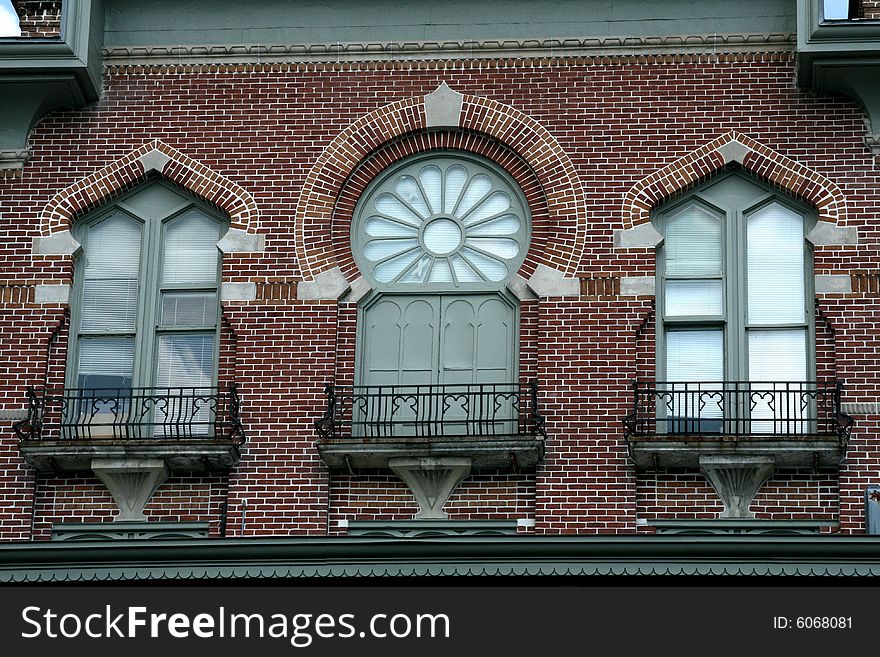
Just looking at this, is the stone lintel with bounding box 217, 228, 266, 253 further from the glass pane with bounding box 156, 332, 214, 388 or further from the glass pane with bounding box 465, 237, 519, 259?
the glass pane with bounding box 465, 237, 519, 259

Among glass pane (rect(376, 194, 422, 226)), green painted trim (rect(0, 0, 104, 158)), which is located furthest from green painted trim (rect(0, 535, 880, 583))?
green painted trim (rect(0, 0, 104, 158))

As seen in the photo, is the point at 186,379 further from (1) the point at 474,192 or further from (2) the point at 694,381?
(2) the point at 694,381

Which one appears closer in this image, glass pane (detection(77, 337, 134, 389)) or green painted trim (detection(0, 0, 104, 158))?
glass pane (detection(77, 337, 134, 389))

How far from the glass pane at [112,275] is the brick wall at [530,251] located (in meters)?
0.32

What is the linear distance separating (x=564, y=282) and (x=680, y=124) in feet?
6.91

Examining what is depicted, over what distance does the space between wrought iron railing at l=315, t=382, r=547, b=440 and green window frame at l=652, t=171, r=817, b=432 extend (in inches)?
56.7

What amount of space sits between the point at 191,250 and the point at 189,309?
0.66 metres

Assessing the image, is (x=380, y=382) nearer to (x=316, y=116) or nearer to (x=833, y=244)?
(x=316, y=116)

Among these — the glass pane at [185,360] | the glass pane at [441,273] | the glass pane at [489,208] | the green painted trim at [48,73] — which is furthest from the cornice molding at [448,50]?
the glass pane at [185,360]

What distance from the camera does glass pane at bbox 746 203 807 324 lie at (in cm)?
2081

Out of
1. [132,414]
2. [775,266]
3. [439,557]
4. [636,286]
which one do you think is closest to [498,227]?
[636,286]

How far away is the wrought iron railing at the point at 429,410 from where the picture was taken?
20.3 m

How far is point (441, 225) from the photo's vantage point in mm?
21500

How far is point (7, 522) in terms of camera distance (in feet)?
66.7
